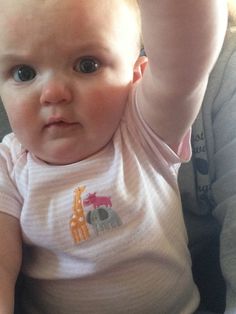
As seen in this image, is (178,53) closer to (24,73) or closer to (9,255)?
(24,73)

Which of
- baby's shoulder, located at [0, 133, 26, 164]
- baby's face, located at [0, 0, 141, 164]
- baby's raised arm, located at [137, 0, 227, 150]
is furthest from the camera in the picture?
baby's shoulder, located at [0, 133, 26, 164]

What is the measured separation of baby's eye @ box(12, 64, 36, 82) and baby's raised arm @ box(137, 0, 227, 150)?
0.13 meters

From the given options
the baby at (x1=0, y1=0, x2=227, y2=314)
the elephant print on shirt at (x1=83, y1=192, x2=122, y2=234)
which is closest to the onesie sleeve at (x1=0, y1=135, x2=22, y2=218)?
the baby at (x1=0, y1=0, x2=227, y2=314)

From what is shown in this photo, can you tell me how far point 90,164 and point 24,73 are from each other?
13 centimetres

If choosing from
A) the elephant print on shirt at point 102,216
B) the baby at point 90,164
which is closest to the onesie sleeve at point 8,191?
the baby at point 90,164

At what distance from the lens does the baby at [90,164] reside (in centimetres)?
57

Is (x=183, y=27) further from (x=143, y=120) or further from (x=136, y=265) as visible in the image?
(x=136, y=265)

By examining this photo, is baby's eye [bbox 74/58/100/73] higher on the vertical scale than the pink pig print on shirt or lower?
higher

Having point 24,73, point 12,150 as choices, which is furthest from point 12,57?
point 12,150

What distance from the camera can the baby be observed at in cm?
57

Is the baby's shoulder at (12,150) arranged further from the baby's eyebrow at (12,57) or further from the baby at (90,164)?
the baby's eyebrow at (12,57)

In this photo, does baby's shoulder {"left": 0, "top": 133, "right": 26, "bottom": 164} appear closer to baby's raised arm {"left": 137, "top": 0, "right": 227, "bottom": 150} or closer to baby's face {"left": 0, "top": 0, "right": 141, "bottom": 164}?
baby's face {"left": 0, "top": 0, "right": 141, "bottom": 164}

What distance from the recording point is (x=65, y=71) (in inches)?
23.0

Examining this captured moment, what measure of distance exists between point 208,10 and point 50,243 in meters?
0.33
